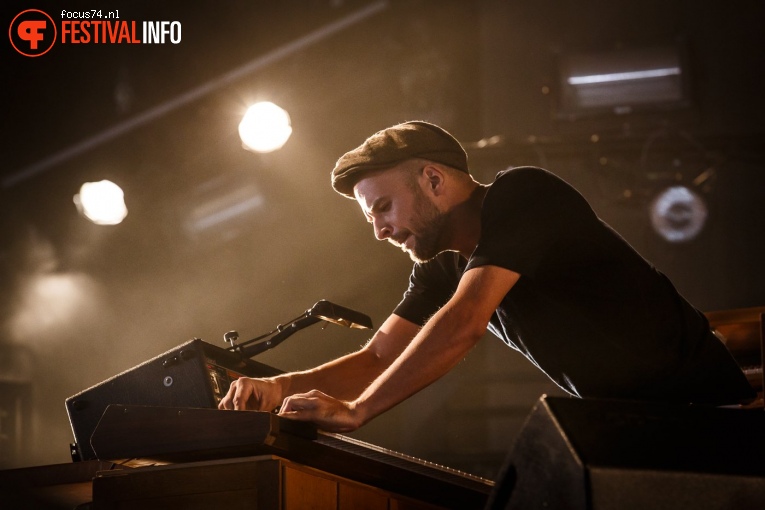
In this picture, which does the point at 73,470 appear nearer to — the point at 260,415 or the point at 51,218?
the point at 260,415

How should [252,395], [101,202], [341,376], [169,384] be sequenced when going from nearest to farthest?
1. [252,395]
2. [169,384]
3. [341,376]
4. [101,202]

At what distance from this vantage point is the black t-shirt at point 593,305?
72.6 inches

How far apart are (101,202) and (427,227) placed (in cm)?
325

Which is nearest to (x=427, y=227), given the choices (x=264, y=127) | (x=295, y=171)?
(x=264, y=127)

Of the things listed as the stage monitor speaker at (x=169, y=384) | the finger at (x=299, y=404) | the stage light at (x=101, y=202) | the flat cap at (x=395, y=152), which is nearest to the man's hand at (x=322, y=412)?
the finger at (x=299, y=404)

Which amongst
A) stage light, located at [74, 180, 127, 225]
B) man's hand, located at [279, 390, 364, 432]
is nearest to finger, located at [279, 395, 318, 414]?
man's hand, located at [279, 390, 364, 432]

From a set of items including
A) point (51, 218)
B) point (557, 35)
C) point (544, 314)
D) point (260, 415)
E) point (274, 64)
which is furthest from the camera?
point (557, 35)

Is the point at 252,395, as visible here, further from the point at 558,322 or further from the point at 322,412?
the point at 558,322

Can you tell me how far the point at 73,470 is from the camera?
2.02m

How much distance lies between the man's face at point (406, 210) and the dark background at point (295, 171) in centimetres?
271

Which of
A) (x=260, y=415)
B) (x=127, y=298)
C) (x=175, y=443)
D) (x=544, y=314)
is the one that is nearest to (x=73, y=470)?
(x=175, y=443)

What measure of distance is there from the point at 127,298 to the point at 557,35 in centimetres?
347

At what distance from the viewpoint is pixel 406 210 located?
2150 millimetres

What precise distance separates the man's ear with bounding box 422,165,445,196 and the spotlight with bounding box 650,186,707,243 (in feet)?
11.9
